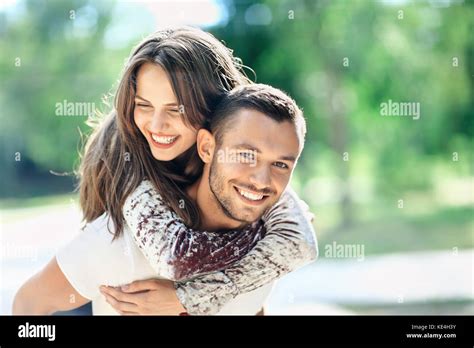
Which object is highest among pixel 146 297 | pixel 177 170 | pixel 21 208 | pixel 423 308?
pixel 177 170

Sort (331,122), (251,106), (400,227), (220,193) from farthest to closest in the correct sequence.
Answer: (400,227), (331,122), (220,193), (251,106)

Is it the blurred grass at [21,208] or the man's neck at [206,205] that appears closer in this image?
the man's neck at [206,205]

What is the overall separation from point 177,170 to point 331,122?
1.01 m

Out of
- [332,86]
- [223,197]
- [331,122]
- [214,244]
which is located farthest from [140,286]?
[332,86]

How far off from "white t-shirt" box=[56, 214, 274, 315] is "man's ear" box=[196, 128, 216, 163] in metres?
0.36

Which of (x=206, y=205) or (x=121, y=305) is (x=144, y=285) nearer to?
(x=121, y=305)

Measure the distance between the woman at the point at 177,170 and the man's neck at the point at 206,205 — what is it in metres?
0.02

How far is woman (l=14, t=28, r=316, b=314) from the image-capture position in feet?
6.81

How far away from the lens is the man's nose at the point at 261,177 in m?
2.12

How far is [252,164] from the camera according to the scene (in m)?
2.11

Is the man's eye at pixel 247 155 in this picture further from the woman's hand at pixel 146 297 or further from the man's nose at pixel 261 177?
the woman's hand at pixel 146 297

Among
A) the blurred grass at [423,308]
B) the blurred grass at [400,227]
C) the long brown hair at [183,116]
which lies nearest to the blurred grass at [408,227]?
the blurred grass at [400,227]
